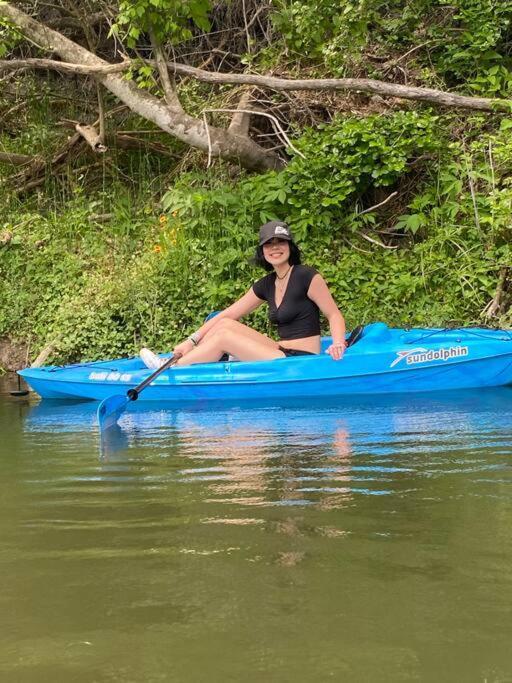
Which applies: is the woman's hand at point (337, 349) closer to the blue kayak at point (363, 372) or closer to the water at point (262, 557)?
the blue kayak at point (363, 372)

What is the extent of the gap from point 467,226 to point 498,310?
98 centimetres

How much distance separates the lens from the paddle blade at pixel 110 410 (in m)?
5.65

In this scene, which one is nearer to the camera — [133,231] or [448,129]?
→ [448,129]

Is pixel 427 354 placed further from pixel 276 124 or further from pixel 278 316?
pixel 276 124

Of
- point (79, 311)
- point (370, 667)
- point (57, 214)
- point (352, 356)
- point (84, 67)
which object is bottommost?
point (370, 667)

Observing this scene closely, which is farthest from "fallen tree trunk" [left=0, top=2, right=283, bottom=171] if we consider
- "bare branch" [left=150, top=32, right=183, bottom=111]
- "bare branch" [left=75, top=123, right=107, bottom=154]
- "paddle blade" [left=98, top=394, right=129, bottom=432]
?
"paddle blade" [left=98, top=394, right=129, bottom=432]

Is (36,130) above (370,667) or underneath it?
above

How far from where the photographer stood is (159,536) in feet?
10.3

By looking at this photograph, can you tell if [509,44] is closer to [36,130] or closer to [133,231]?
[133,231]

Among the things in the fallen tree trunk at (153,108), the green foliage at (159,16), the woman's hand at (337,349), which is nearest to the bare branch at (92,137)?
the fallen tree trunk at (153,108)

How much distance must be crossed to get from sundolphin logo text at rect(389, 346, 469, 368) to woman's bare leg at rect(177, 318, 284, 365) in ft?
2.94

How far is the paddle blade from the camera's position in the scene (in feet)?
18.5

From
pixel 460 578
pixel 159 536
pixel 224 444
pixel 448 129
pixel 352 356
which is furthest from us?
pixel 448 129

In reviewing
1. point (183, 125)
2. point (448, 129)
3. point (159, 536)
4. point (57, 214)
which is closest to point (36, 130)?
point (57, 214)
